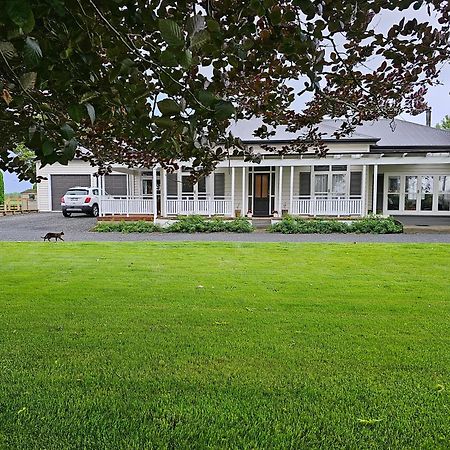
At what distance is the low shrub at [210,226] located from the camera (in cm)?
1503

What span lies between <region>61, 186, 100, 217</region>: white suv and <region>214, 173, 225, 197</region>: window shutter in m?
6.32

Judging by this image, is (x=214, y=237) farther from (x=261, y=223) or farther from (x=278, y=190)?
(x=278, y=190)

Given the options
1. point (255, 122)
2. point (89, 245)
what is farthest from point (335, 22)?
point (255, 122)

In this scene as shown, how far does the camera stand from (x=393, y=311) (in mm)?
Result: 4836

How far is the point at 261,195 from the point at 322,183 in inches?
111

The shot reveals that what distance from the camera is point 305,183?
18406 millimetres

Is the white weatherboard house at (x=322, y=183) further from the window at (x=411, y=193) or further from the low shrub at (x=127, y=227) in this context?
the low shrub at (x=127, y=227)

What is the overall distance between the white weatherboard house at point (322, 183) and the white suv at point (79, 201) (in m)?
→ 2.13

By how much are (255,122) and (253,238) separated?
9.64 metres

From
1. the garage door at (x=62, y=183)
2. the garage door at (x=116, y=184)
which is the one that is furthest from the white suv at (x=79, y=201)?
the garage door at (x=62, y=183)

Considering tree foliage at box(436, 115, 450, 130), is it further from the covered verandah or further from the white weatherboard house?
the covered verandah

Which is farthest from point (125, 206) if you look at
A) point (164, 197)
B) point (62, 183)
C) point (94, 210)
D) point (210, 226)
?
point (62, 183)

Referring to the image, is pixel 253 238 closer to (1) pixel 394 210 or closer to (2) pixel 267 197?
(2) pixel 267 197

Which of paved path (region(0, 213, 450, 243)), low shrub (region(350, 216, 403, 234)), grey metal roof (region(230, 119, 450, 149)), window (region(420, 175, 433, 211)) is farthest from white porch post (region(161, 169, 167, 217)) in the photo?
window (region(420, 175, 433, 211))
